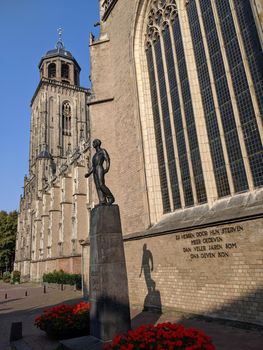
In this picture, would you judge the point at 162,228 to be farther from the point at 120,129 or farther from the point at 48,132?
the point at 48,132

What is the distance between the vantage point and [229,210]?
921 centimetres

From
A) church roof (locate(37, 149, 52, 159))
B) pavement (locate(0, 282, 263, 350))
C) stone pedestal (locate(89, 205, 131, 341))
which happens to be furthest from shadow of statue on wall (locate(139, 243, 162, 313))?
church roof (locate(37, 149, 52, 159))

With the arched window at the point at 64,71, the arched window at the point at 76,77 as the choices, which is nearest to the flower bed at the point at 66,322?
the arched window at the point at 64,71

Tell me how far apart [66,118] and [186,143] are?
47.6 meters

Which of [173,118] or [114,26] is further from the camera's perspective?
[114,26]

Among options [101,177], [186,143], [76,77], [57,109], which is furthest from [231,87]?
[76,77]

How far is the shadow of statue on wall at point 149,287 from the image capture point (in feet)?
37.4

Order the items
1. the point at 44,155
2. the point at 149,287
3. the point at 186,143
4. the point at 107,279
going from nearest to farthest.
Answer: the point at 107,279, the point at 186,143, the point at 149,287, the point at 44,155

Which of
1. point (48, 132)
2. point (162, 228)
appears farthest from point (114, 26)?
point (48, 132)

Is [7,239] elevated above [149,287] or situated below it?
above

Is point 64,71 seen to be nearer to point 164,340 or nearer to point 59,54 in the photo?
point 59,54

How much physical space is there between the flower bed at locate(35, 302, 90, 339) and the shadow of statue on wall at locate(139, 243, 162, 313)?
146 inches

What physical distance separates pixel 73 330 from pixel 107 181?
8.47 metres

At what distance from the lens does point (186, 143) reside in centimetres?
1173
